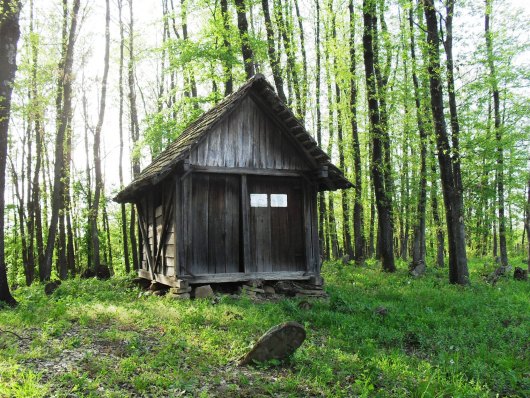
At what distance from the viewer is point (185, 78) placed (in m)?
22.2

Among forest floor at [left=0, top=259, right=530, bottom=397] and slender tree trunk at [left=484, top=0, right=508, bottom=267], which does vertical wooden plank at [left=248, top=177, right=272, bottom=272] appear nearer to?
forest floor at [left=0, top=259, right=530, bottom=397]

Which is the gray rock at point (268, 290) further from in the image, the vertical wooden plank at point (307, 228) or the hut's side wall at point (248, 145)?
the hut's side wall at point (248, 145)

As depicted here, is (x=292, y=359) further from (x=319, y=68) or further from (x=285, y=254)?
(x=319, y=68)

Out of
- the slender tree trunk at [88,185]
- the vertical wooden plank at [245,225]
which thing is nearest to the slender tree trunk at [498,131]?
the vertical wooden plank at [245,225]

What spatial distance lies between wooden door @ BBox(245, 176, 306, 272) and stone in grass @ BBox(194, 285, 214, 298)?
4.51 ft

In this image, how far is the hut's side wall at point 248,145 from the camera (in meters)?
11.9

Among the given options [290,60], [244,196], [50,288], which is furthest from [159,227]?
[290,60]

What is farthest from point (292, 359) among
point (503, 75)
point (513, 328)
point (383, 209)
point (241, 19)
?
point (503, 75)

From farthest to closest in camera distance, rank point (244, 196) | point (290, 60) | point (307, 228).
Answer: point (290, 60), point (307, 228), point (244, 196)

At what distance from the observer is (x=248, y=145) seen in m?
12.4

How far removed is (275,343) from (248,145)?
7064 mm

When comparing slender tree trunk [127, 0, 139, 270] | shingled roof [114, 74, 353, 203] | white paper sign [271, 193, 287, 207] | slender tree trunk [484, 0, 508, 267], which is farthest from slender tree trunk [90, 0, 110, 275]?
slender tree trunk [484, 0, 508, 267]

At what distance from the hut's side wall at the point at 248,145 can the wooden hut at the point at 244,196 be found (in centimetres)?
3

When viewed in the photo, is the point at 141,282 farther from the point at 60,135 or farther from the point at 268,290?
the point at 60,135
